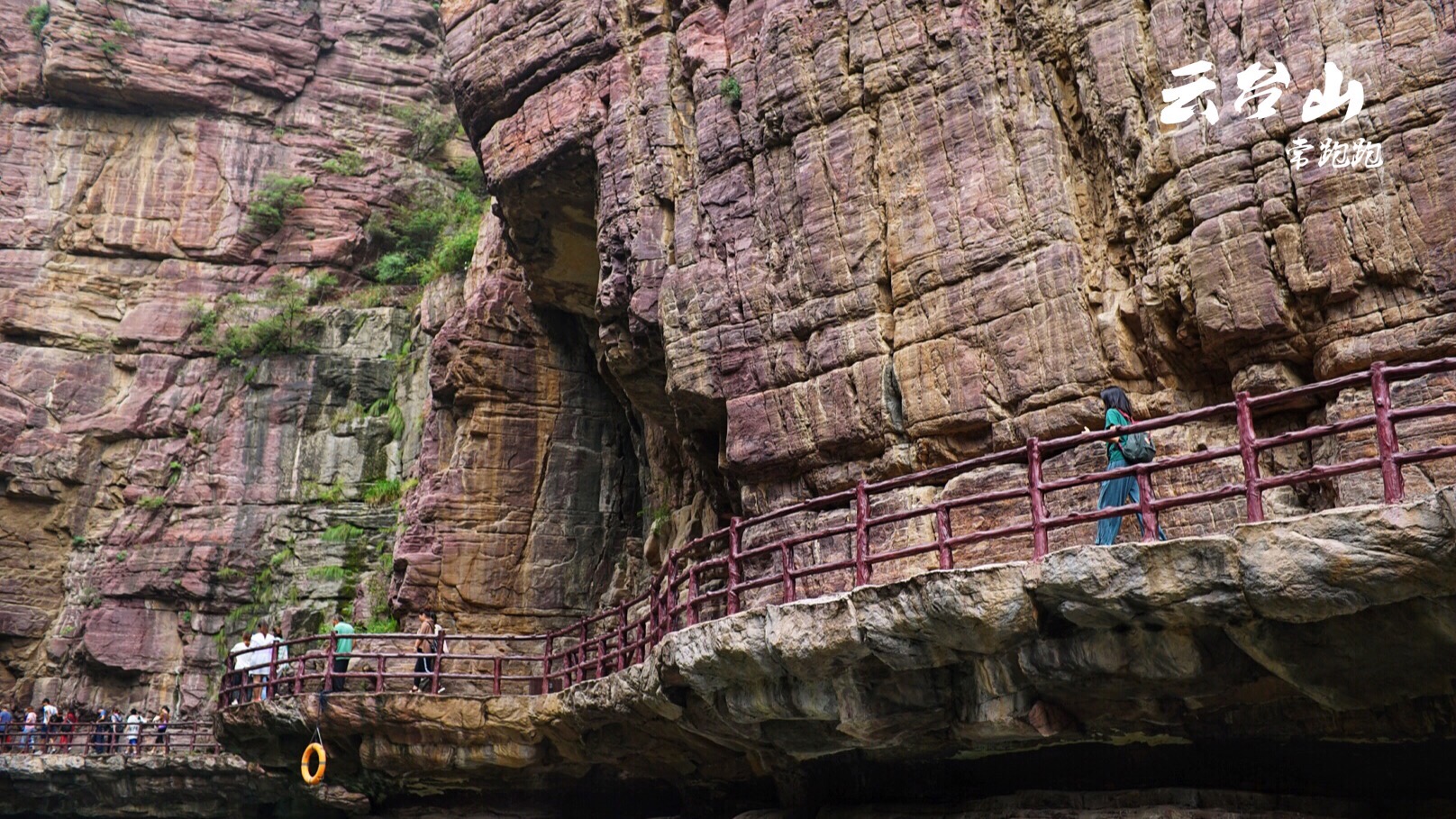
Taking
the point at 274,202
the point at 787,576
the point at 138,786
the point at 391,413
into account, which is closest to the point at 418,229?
the point at 274,202

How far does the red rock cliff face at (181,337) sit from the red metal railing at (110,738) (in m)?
1.30

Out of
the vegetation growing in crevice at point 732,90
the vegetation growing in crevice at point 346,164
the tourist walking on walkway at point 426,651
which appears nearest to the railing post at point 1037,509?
the vegetation growing in crevice at point 732,90

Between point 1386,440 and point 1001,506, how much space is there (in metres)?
5.18

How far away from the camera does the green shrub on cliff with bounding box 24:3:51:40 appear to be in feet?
112

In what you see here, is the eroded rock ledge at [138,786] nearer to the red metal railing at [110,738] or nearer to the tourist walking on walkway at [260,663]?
the red metal railing at [110,738]

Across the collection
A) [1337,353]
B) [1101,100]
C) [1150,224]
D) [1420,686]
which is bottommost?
[1420,686]

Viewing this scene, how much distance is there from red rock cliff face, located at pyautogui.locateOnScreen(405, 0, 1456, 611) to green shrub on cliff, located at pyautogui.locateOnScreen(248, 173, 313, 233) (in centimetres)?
1698

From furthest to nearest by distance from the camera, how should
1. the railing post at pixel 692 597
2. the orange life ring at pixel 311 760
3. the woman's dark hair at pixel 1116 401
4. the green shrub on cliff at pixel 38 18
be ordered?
the green shrub on cliff at pixel 38 18, the orange life ring at pixel 311 760, the railing post at pixel 692 597, the woman's dark hair at pixel 1116 401

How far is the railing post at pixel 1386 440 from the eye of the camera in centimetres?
701

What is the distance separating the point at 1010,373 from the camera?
39.9ft

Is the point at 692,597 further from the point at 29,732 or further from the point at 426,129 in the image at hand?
the point at 426,129

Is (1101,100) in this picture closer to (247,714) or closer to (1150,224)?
(1150,224)

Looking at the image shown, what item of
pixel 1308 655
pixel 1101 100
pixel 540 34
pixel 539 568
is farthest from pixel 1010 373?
pixel 539 568

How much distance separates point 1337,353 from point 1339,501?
4.33ft
